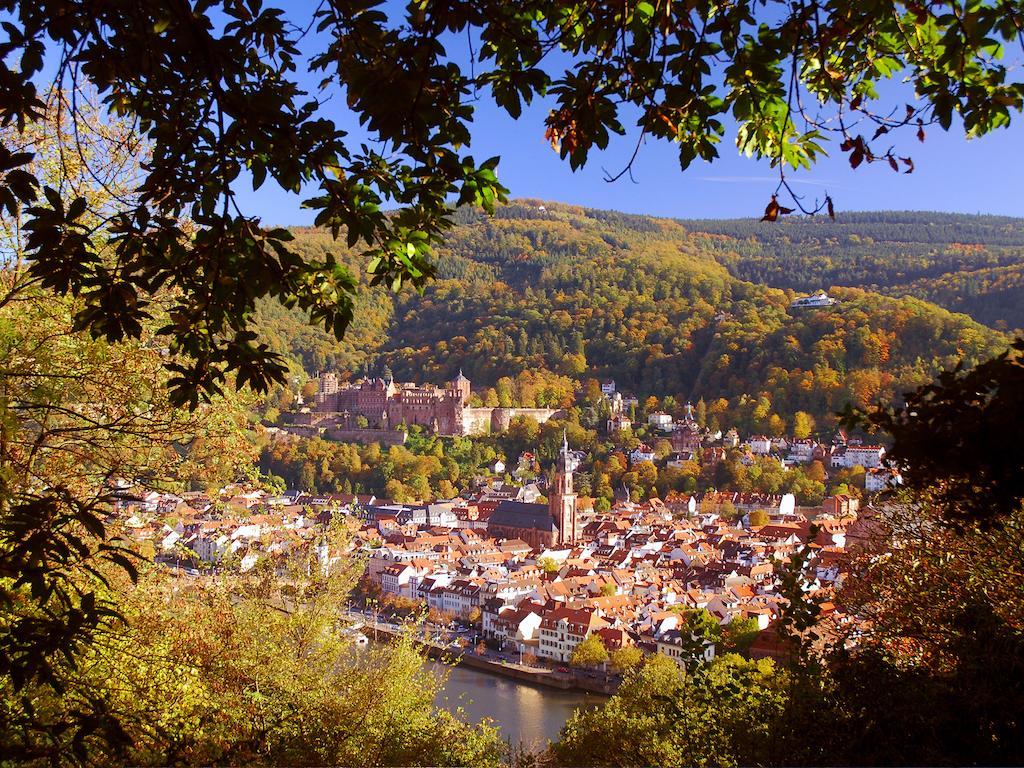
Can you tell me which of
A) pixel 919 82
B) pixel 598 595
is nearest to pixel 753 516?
pixel 598 595

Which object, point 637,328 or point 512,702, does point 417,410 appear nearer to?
point 637,328

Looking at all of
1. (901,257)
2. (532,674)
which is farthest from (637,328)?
(532,674)

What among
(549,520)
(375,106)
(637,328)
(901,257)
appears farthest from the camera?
(901,257)

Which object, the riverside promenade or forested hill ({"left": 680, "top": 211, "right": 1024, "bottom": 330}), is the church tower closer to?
the riverside promenade

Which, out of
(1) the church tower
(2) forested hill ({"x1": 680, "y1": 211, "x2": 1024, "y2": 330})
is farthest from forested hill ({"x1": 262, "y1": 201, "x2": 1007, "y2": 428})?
(1) the church tower

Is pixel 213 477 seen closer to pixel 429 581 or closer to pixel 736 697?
pixel 736 697
